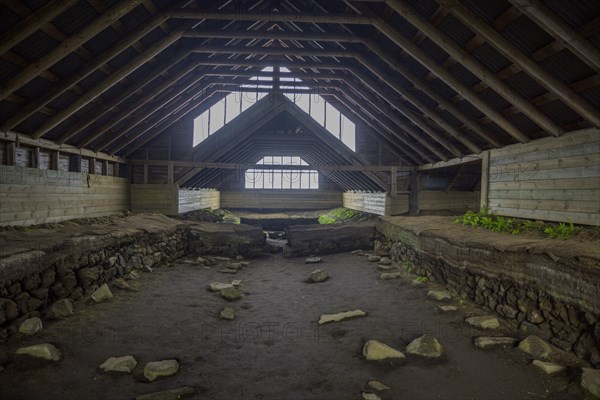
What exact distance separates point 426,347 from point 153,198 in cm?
1490

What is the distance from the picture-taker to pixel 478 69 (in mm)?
7758

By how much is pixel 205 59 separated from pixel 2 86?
591 cm

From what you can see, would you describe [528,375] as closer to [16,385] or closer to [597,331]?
[597,331]

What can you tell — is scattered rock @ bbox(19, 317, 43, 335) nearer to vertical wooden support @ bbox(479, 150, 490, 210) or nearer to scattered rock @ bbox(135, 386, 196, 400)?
scattered rock @ bbox(135, 386, 196, 400)

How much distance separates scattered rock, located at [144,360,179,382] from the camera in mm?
4212

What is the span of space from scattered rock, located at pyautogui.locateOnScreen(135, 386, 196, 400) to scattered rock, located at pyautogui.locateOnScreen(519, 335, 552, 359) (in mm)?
4723

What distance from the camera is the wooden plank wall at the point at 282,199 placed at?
27.0 metres

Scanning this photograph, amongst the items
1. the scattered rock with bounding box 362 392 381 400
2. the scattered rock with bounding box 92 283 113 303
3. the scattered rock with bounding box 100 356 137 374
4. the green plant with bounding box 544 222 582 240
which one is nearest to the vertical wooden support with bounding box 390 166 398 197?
the green plant with bounding box 544 222 582 240

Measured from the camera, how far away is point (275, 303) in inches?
304

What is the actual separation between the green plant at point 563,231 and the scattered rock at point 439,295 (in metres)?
2.58

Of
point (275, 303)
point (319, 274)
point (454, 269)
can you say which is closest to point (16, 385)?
point (275, 303)

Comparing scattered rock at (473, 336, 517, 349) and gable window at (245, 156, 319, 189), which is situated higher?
gable window at (245, 156, 319, 189)

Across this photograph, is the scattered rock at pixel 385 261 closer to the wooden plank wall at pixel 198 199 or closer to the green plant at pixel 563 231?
the green plant at pixel 563 231

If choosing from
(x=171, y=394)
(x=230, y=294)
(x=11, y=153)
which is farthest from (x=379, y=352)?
(x=11, y=153)
